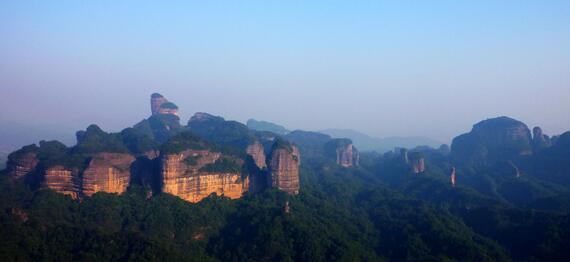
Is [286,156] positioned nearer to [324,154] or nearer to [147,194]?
[147,194]

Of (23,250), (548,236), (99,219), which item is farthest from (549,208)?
(23,250)

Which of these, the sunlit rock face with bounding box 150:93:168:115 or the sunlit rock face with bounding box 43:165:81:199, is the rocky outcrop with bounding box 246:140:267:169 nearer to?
the sunlit rock face with bounding box 43:165:81:199

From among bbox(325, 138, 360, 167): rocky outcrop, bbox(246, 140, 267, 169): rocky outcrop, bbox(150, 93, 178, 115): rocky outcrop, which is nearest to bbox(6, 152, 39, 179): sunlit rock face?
bbox(246, 140, 267, 169): rocky outcrop

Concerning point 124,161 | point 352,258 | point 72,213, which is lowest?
point 352,258

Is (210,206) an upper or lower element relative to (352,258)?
upper

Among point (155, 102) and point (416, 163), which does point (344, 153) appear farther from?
point (155, 102)
